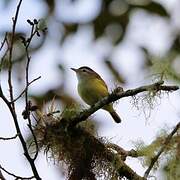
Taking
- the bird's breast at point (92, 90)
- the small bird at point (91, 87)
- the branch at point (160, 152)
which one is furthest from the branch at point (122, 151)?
the bird's breast at point (92, 90)

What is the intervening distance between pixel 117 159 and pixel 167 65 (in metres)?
0.57

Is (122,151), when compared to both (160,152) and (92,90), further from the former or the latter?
(92,90)

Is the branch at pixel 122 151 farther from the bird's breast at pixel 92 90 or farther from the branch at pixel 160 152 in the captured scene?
the bird's breast at pixel 92 90

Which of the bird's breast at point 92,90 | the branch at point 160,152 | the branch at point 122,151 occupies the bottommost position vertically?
the branch at point 160,152

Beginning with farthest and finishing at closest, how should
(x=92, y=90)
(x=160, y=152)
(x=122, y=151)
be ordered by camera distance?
(x=92, y=90) → (x=122, y=151) → (x=160, y=152)

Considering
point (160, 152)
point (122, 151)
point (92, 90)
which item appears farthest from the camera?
point (92, 90)

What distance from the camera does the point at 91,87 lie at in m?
4.16

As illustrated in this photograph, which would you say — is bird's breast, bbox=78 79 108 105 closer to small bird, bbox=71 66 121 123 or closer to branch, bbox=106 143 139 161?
small bird, bbox=71 66 121 123

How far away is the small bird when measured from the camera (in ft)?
13.1

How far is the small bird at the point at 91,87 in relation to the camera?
13.1 feet

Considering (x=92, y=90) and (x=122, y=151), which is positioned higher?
(x=92, y=90)

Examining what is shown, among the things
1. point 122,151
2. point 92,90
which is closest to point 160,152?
point 122,151

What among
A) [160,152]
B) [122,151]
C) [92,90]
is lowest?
[160,152]

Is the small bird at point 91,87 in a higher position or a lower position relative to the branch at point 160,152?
higher
